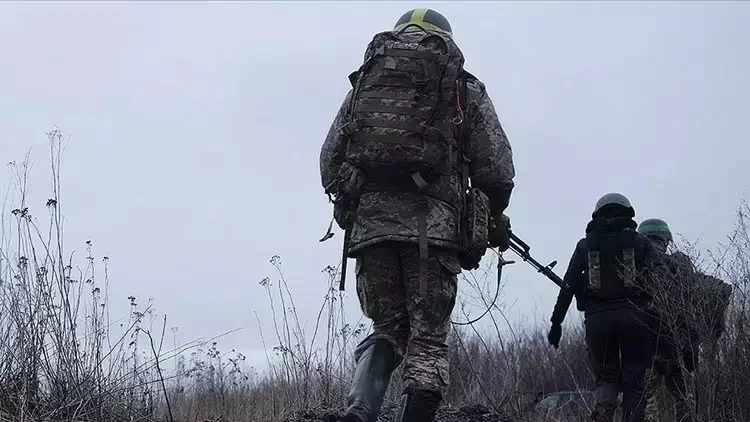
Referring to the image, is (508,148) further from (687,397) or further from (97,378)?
(687,397)

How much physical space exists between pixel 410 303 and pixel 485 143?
31.1 inches

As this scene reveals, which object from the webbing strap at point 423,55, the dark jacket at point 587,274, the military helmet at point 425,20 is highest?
the military helmet at point 425,20

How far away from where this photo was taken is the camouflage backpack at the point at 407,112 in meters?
4.38

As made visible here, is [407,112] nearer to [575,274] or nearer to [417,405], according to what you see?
[417,405]

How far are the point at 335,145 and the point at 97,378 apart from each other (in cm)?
186

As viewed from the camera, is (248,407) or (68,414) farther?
(248,407)

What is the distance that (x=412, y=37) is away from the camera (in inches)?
177

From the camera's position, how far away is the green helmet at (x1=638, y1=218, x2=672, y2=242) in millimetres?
8445

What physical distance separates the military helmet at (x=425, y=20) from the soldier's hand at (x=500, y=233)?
2.98 ft

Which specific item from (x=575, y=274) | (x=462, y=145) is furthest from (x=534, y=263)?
(x=462, y=145)

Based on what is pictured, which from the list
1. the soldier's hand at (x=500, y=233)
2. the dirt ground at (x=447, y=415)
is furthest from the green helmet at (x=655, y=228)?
the soldier's hand at (x=500, y=233)

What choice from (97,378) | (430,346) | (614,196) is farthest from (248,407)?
(614,196)

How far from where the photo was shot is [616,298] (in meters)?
7.11

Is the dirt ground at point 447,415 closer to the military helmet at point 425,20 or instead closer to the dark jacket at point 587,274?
the dark jacket at point 587,274
